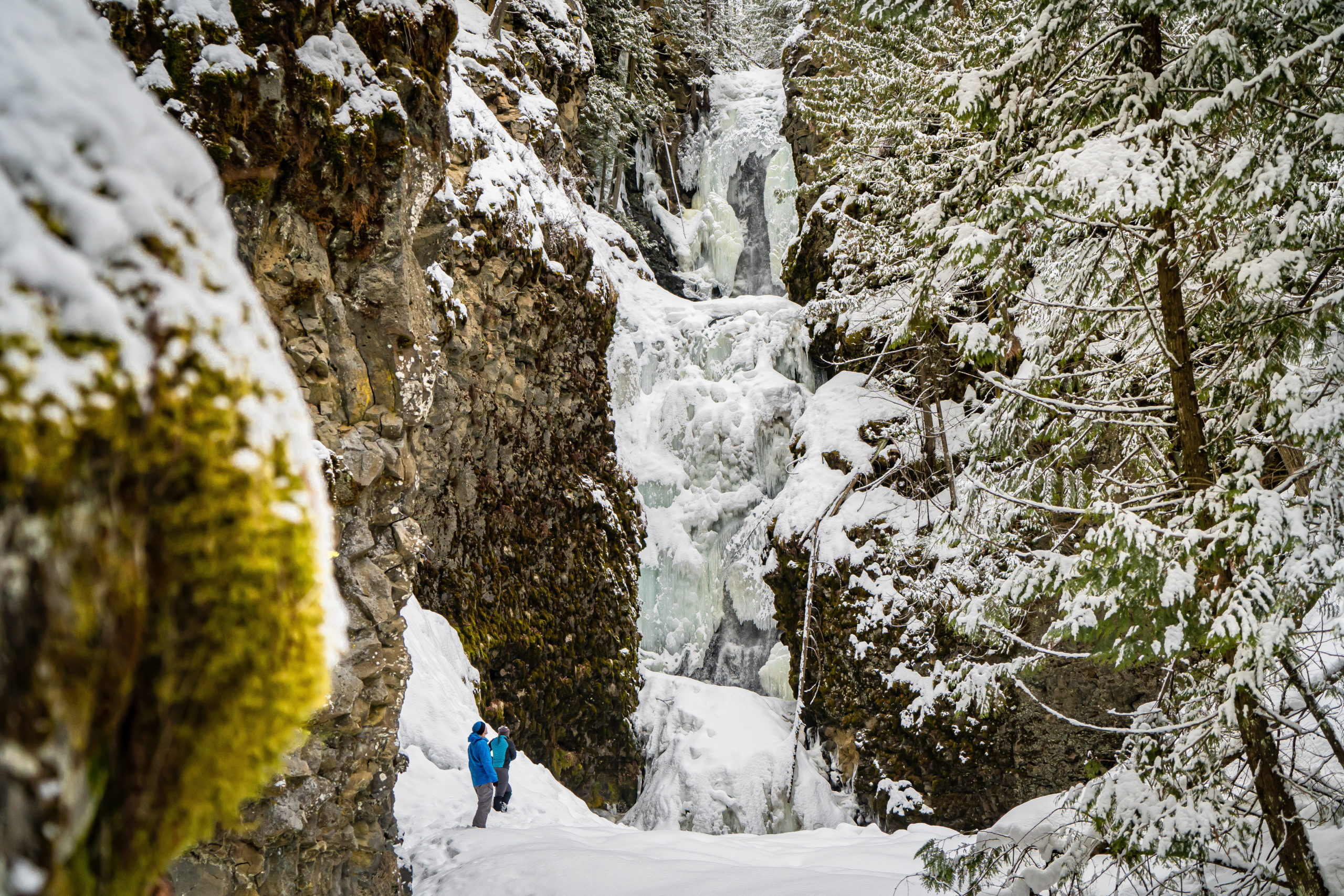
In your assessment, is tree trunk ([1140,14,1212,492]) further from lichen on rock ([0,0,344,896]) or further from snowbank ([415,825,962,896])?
lichen on rock ([0,0,344,896])

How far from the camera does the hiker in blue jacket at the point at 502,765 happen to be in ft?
24.6

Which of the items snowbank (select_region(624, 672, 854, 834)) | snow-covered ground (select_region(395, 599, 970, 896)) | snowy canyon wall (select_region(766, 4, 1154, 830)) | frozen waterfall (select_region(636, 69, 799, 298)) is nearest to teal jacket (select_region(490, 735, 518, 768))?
snow-covered ground (select_region(395, 599, 970, 896))

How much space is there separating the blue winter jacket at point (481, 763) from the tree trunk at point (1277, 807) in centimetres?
569

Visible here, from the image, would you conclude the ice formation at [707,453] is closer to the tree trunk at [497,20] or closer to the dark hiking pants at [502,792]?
the dark hiking pants at [502,792]

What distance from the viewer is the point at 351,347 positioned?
4.53m

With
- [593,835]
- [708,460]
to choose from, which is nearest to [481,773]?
[593,835]

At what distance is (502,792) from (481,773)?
3.31 ft

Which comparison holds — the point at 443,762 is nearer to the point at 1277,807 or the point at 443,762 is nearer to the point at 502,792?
the point at 502,792

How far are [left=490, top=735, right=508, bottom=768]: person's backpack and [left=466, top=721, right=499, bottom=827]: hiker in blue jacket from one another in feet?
1.28

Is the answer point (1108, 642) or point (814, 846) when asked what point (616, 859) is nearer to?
point (814, 846)

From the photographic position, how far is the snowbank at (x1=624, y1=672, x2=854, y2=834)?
9.69m

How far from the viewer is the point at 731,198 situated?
58.9 feet

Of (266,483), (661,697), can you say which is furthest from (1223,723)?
(661,697)

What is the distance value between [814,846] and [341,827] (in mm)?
4492
